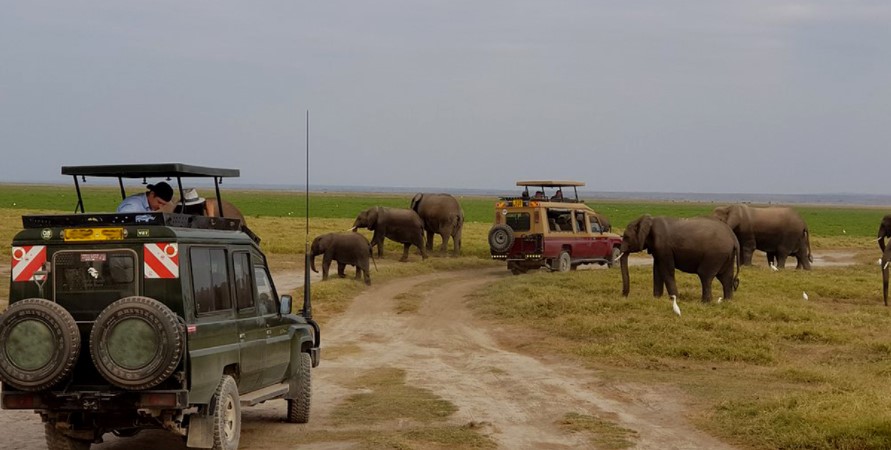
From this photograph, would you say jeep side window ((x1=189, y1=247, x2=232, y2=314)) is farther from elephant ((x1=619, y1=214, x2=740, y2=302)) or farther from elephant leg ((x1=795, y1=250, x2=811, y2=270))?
elephant leg ((x1=795, y1=250, x2=811, y2=270))

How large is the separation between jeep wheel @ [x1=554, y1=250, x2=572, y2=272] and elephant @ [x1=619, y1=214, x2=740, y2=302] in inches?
298

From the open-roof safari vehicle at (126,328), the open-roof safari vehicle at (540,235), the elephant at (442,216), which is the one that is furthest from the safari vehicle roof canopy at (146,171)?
the elephant at (442,216)

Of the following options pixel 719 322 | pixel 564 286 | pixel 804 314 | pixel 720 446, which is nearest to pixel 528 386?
pixel 720 446

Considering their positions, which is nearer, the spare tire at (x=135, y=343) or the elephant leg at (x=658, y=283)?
the spare tire at (x=135, y=343)

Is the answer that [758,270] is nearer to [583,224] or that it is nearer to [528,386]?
[583,224]

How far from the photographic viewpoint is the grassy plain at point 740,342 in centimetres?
1113

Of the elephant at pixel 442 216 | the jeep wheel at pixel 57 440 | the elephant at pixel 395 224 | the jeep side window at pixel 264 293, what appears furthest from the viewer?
the elephant at pixel 442 216

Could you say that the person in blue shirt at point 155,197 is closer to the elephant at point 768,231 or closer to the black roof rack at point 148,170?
the black roof rack at point 148,170

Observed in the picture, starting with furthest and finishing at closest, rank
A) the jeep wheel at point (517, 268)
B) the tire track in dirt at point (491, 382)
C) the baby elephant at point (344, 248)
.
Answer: the jeep wheel at point (517, 268) < the baby elephant at point (344, 248) < the tire track in dirt at point (491, 382)

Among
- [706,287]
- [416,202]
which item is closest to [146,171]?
[706,287]

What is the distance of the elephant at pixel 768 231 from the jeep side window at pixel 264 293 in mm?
24950

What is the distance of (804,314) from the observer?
19.7 meters

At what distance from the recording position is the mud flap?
29.5 ft

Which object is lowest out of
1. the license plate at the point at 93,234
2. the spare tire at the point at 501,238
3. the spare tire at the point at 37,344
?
the spare tire at the point at 501,238
